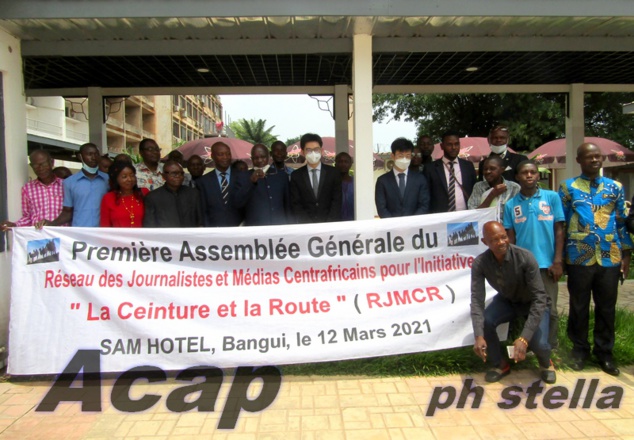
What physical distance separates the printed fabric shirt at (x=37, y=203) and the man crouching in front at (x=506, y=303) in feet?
12.3

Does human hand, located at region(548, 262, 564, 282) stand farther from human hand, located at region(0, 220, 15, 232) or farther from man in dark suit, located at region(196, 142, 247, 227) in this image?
human hand, located at region(0, 220, 15, 232)

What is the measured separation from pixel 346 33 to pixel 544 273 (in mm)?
2901

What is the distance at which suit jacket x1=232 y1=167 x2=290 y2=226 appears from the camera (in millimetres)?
5043

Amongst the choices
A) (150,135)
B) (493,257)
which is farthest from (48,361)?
(150,135)

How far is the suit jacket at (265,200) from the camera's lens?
16.5ft

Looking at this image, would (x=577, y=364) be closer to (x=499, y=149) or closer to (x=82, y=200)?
(x=499, y=149)

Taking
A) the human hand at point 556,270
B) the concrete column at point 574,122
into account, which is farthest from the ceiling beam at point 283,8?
the concrete column at point 574,122

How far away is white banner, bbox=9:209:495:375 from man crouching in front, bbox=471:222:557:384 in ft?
0.98

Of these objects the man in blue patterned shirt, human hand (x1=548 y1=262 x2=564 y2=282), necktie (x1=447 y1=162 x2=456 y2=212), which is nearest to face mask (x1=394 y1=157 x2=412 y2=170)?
necktie (x1=447 y1=162 x2=456 y2=212)

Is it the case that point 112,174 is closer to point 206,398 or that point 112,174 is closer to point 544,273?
point 206,398

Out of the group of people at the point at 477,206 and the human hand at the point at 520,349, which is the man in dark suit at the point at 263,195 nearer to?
the group of people at the point at 477,206

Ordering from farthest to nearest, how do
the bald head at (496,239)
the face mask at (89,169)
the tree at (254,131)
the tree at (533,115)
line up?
the tree at (254,131) < the tree at (533,115) < the face mask at (89,169) < the bald head at (496,239)

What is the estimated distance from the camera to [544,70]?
716cm

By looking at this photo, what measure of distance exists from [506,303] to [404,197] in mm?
1367
